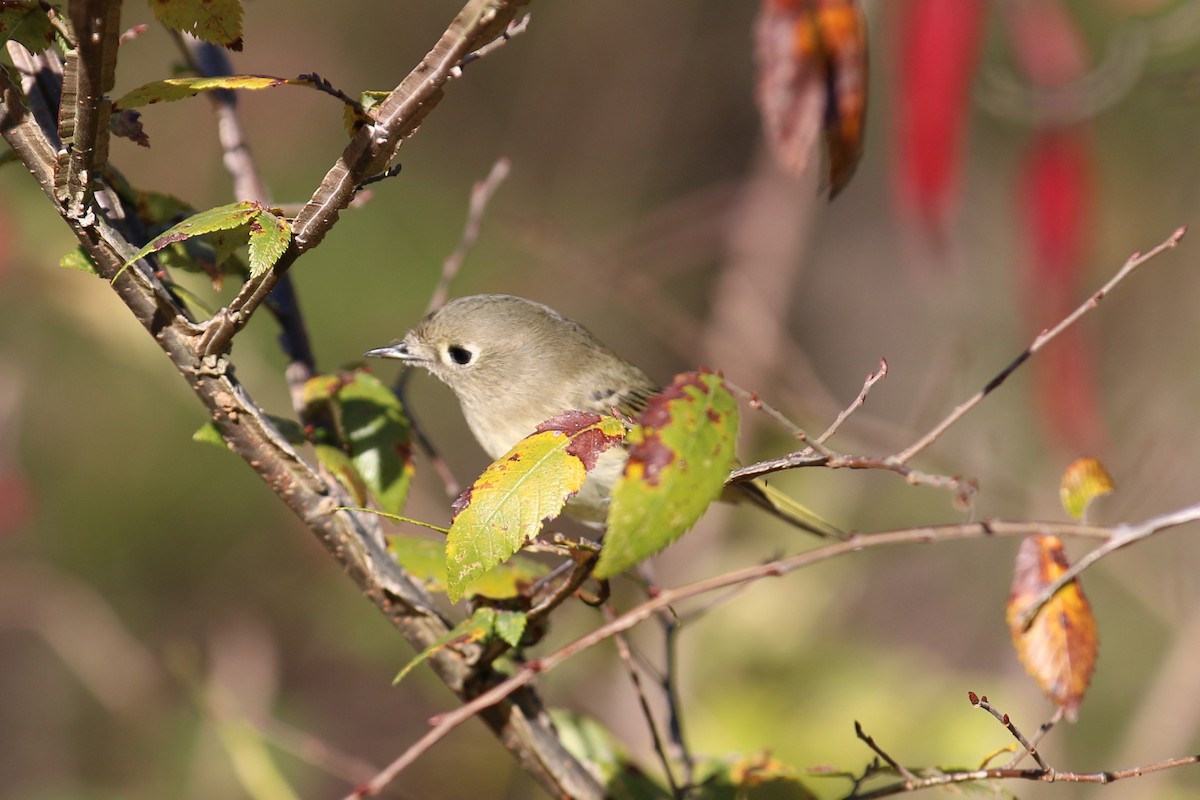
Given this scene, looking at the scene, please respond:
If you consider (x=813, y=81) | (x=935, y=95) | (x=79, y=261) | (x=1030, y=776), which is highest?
(x=935, y=95)

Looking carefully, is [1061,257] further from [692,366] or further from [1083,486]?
[692,366]

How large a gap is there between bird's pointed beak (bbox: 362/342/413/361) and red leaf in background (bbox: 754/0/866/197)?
0.70 m

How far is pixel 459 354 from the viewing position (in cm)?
178

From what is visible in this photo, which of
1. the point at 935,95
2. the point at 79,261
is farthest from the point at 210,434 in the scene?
the point at 935,95

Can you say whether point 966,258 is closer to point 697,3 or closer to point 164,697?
point 697,3

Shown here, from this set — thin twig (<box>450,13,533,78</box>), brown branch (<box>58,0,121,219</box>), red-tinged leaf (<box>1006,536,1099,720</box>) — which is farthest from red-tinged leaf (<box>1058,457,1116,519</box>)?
brown branch (<box>58,0,121,219</box>)

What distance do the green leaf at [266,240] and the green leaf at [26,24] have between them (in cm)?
21

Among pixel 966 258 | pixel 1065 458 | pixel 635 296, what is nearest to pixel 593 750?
pixel 635 296

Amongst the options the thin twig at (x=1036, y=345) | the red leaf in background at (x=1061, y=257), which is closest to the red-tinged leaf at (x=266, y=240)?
the thin twig at (x=1036, y=345)

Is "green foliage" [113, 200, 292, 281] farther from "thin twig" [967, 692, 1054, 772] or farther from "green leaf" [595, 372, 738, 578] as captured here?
"thin twig" [967, 692, 1054, 772]

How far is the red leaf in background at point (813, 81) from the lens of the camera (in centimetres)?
129

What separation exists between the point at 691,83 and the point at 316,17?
1.54m

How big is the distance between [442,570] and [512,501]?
1.03ft

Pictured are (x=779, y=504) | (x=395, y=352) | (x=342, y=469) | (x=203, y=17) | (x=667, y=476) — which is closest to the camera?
(x=667, y=476)
